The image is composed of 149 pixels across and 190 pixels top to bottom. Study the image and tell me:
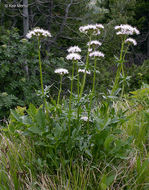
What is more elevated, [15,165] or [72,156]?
[72,156]

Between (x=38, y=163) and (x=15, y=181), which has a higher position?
(x=38, y=163)

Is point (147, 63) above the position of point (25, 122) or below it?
below

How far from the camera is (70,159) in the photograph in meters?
1.80

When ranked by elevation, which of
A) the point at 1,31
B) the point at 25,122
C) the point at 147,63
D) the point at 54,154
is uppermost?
the point at 1,31

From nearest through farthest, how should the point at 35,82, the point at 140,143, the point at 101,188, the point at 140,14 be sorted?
1. the point at 101,188
2. the point at 140,143
3. the point at 35,82
4. the point at 140,14

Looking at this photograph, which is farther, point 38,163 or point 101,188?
point 38,163

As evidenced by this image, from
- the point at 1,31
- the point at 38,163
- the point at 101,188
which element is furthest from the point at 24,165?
the point at 1,31

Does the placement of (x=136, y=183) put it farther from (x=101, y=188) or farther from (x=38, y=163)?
(x=38, y=163)

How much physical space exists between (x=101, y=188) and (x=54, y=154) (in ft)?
1.54

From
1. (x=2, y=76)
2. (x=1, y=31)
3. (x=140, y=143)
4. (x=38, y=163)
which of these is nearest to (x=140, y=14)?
(x=1, y=31)

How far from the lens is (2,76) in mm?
3574

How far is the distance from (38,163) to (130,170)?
75cm

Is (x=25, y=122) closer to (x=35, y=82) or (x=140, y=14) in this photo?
(x=35, y=82)

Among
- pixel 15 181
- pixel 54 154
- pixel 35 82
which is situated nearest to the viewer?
pixel 15 181
